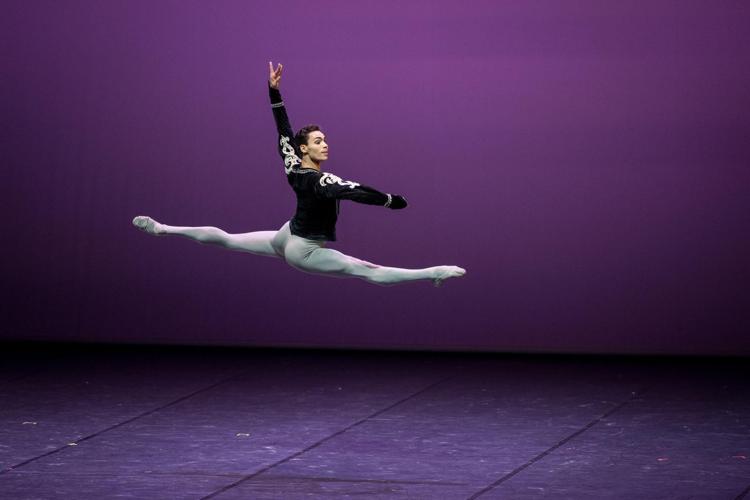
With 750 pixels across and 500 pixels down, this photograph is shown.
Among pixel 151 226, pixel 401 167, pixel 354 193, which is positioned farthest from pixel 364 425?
pixel 401 167

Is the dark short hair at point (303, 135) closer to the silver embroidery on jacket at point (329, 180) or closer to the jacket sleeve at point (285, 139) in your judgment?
the jacket sleeve at point (285, 139)

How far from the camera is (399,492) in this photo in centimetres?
636

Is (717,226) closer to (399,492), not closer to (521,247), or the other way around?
(521,247)

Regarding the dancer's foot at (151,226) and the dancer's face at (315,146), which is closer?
the dancer's face at (315,146)

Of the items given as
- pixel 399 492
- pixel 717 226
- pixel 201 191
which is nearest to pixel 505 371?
pixel 717 226

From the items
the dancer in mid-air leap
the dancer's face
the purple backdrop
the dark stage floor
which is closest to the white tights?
→ the dancer in mid-air leap

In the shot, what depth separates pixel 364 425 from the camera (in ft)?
25.9

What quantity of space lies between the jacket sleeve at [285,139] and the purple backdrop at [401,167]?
316 centimetres

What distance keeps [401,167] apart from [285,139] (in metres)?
3.24

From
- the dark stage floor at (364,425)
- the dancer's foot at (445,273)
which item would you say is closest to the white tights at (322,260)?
the dancer's foot at (445,273)

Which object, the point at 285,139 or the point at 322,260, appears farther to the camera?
the point at 285,139

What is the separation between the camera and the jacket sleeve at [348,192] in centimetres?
610

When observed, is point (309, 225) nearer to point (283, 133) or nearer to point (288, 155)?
point (288, 155)

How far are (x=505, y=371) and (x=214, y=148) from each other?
2705 millimetres
